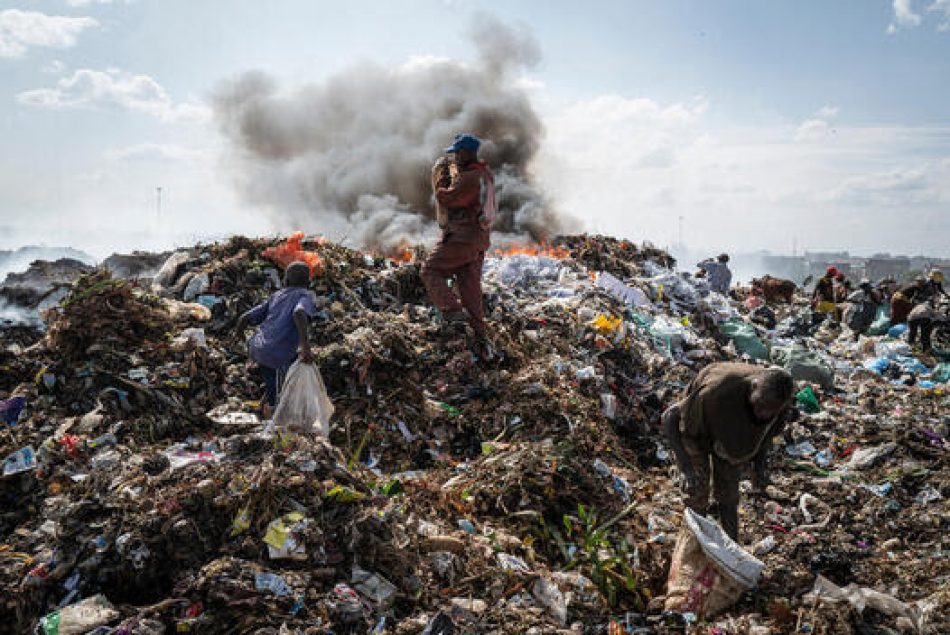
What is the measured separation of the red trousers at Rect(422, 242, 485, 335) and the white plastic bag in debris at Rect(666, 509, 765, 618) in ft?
11.3

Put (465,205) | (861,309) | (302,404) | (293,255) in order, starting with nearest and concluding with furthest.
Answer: (302,404)
(465,205)
(293,255)
(861,309)

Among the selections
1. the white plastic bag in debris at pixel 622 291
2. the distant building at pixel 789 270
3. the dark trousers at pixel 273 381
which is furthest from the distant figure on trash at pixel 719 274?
the distant building at pixel 789 270

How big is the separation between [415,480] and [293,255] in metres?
3.63

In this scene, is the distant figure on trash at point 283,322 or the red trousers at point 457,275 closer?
the distant figure on trash at point 283,322

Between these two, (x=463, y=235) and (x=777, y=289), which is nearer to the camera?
(x=463, y=235)

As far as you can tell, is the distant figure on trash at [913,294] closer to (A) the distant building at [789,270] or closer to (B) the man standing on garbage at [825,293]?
(B) the man standing on garbage at [825,293]

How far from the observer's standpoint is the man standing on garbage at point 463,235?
564cm

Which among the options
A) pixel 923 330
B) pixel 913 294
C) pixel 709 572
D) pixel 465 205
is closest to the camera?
pixel 709 572

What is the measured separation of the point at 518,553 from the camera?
3432 millimetres

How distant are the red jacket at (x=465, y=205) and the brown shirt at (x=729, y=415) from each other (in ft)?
9.86

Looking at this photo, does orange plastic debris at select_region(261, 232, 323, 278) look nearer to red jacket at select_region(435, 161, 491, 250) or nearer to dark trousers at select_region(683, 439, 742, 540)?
red jacket at select_region(435, 161, 491, 250)

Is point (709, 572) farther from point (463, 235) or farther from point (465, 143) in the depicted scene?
point (465, 143)

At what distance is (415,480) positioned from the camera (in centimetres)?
407

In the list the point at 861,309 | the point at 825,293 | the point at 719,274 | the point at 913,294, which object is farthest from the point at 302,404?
the point at 825,293
